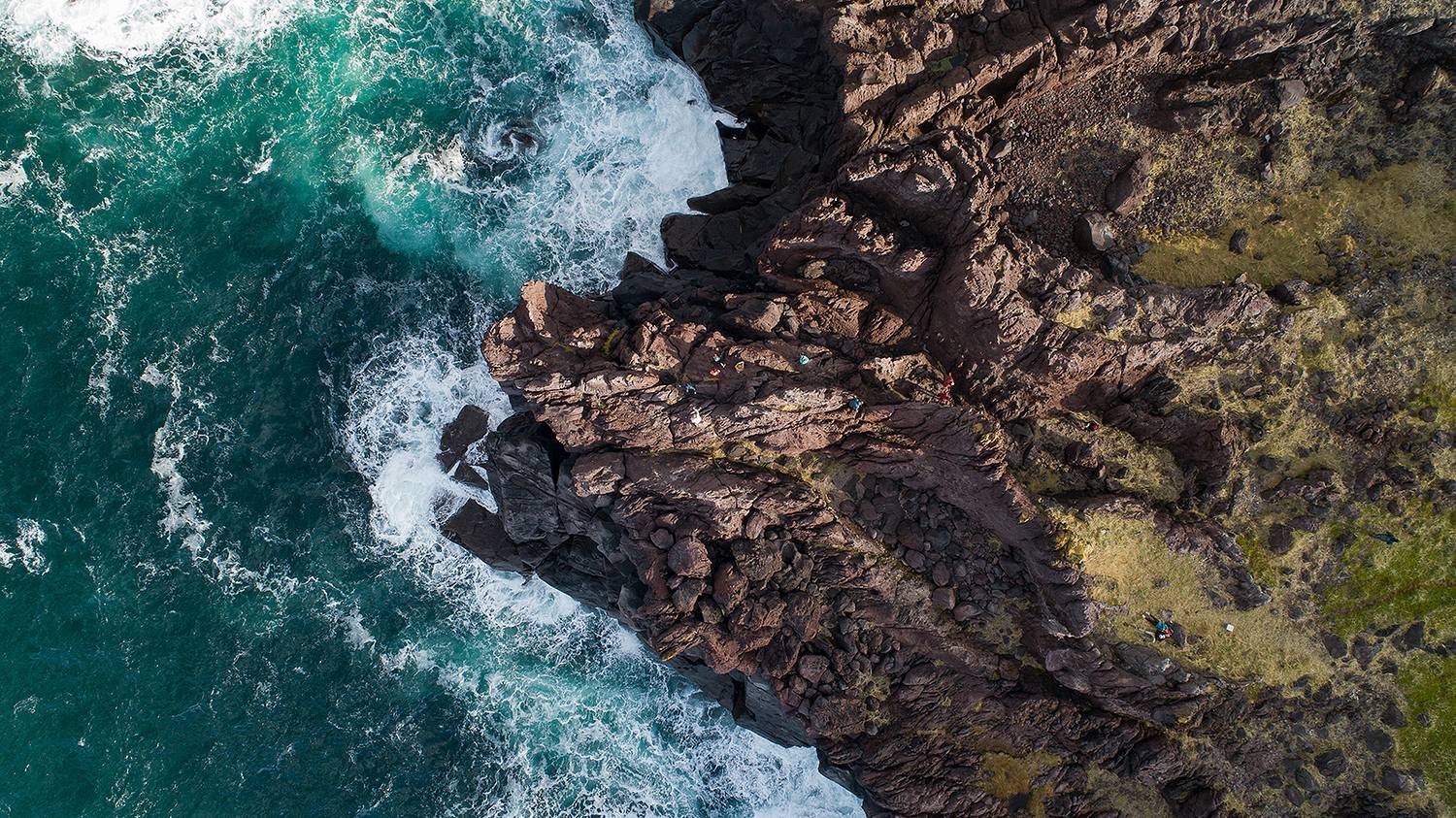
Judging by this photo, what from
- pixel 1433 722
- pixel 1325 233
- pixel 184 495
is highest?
pixel 1325 233

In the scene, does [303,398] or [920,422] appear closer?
[920,422]

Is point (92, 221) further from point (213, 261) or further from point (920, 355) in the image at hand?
point (920, 355)

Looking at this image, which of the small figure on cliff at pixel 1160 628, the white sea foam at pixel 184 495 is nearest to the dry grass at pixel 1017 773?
the small figure on cliff at pixel 1160 628

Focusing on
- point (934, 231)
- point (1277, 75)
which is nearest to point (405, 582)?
point (934, 231)

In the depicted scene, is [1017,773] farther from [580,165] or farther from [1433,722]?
[580,165]

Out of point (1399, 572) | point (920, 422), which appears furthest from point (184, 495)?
point (1399, 572)

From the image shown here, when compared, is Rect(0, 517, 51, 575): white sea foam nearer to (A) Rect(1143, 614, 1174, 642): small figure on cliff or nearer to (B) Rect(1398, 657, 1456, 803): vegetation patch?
(A) Rect(1143, 614, 1174, 642): small figure on cliff

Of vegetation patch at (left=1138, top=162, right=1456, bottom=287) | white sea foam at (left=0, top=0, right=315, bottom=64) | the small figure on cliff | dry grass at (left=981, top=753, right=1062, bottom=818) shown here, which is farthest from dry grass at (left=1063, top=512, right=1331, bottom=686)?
white sea foam at (left=0, top=0, right=315, bottom=64)
